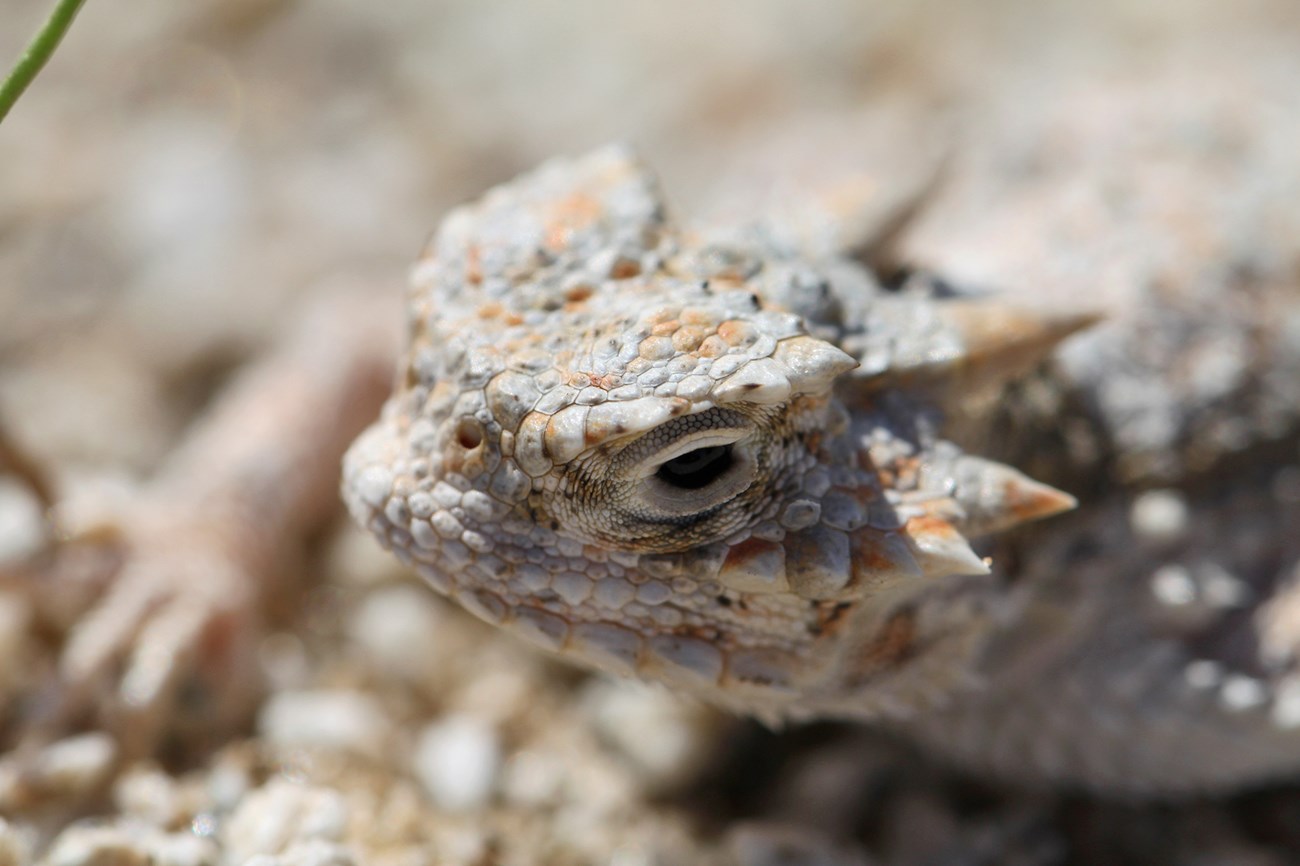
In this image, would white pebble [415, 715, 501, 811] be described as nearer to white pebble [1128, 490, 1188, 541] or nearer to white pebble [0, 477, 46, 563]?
white pebble [0, 477, 46, 563]

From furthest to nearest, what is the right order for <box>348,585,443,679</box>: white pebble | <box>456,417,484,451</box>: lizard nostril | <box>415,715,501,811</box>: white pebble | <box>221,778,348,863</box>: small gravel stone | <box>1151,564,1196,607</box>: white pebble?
<box>348,585,443,679</box>: white pebble
<box>415,715,501,811</box>: white pebble
<box>1151,564,1196,607</box>: white pebble
<box>221,778,348,863</box>: small gravel stone
<box>456,417,484,451</box>: lizard nostril

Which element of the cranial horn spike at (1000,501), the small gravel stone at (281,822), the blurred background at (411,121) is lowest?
the small gravel stone at (281,822)

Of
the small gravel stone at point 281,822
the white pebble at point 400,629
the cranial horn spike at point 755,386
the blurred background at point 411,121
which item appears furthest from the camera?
the blurred background at point 411,121

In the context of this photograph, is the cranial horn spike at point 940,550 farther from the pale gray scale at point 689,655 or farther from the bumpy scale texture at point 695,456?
the pale gray scale at point 689,655

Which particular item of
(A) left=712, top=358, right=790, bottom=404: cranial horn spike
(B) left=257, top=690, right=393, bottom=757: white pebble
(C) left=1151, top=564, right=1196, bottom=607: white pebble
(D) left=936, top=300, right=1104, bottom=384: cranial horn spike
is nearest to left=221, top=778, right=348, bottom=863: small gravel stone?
(B) left=257, top=690, right=393, bottom=757: white pebble

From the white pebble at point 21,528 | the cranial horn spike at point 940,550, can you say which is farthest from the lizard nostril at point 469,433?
the white pebble at point 21,528

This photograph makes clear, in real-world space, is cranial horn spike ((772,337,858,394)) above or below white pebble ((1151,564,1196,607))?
above

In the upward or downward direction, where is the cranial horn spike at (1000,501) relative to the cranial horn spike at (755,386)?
downward
